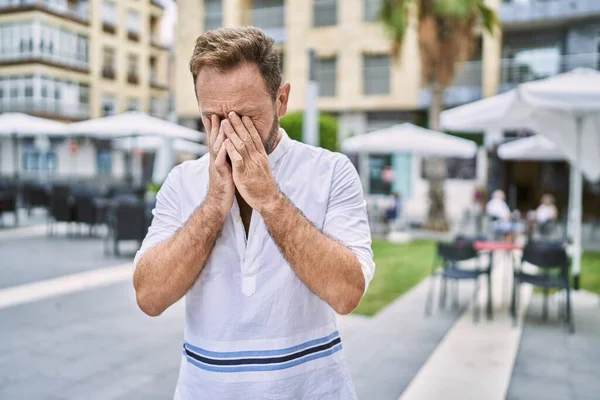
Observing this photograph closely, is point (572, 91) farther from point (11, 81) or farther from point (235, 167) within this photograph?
point (11, 81)

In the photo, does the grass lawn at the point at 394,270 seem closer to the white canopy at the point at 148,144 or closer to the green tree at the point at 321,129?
the green tree at the point at 321,129

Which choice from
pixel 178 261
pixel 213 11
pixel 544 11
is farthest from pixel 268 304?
pixel 213 11

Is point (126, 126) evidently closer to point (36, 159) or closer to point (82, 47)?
point (82, 47)

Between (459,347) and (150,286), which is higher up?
(150,286)

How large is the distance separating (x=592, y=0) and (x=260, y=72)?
21.9m

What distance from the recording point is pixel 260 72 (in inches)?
49.5

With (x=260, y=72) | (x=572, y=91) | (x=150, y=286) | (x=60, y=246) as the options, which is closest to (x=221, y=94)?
(x=260, y=72)

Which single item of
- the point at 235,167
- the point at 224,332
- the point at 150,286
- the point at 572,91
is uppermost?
the point at 572,91

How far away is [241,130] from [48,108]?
1037cm

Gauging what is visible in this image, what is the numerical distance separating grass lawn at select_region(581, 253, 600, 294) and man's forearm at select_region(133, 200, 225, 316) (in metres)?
7.91

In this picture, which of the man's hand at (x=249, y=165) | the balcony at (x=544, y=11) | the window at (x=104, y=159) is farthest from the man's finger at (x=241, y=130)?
the balcony at (x=544, y=11)

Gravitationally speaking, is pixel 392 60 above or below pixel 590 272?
above

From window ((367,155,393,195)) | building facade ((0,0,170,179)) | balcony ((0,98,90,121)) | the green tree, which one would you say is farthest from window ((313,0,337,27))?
building facade ((0,0,170,179))

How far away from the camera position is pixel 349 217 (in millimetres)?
1376
